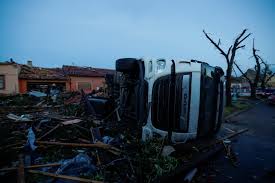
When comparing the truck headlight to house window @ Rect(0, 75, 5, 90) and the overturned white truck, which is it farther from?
house window @ Rect(0, 75, 5, 90)

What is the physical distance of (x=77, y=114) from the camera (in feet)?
29.3

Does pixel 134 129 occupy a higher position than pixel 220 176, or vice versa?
pixel 134 129

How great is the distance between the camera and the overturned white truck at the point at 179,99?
424 centimetres

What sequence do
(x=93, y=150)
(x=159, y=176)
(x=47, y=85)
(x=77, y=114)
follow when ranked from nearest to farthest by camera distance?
(x=159, y=176) < (x=93, y=150) < (x=77, y=114) < (x=47, y=85)

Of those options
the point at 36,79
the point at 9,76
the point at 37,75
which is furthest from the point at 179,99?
the point at 37,75

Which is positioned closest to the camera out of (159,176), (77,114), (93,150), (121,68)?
(159,176)

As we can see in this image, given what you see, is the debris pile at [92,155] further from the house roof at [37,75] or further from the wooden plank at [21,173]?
the house roof at [37,75]

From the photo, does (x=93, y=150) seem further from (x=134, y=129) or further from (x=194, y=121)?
(x=194, y=121)

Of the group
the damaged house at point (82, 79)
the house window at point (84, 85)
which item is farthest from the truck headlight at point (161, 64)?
the house window at point (84, 85)

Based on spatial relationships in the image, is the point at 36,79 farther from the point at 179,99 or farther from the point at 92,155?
the point at 179,99

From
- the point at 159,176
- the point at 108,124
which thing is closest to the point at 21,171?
the point at 159,176

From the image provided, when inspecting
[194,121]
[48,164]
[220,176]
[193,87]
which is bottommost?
[220,176]

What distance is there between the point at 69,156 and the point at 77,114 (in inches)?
189

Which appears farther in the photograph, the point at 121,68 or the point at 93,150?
the point at 121,68
